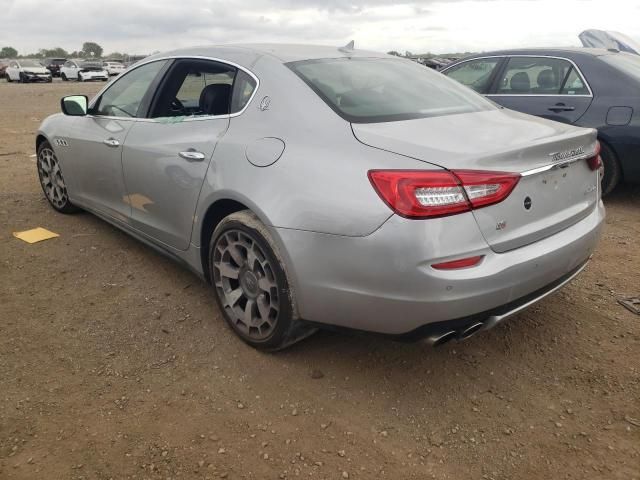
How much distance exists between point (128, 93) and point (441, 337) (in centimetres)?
289

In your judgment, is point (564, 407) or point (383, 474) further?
point (564, 407)

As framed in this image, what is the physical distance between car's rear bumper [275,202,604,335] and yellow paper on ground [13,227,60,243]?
2.95 meters

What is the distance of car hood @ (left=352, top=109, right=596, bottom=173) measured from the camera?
2166 millimetres

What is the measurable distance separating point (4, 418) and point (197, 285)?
1.50 meters

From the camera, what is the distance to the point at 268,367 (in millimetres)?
2742

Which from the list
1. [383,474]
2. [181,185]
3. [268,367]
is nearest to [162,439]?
[268,367]

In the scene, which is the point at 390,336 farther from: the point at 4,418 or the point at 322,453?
the point at 4,418

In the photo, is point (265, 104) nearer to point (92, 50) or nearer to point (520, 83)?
point (520, 83)

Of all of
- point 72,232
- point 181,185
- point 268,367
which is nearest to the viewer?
point 268,367

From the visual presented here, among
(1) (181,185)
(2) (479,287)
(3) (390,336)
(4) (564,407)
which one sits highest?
(1) (181,185)

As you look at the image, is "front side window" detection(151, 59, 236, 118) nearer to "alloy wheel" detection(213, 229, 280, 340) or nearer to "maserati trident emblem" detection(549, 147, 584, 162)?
"alloy wheel" detection(213, 229, 280, 340)

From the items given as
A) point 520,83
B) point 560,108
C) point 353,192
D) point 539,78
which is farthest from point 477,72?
point 353,192

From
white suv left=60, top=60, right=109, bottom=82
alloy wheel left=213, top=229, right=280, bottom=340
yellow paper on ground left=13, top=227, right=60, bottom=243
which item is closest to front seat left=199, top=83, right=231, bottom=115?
alloy wheel left=213, top=229, right=280, bottom=340

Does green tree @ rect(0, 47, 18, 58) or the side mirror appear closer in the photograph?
the side mirror
